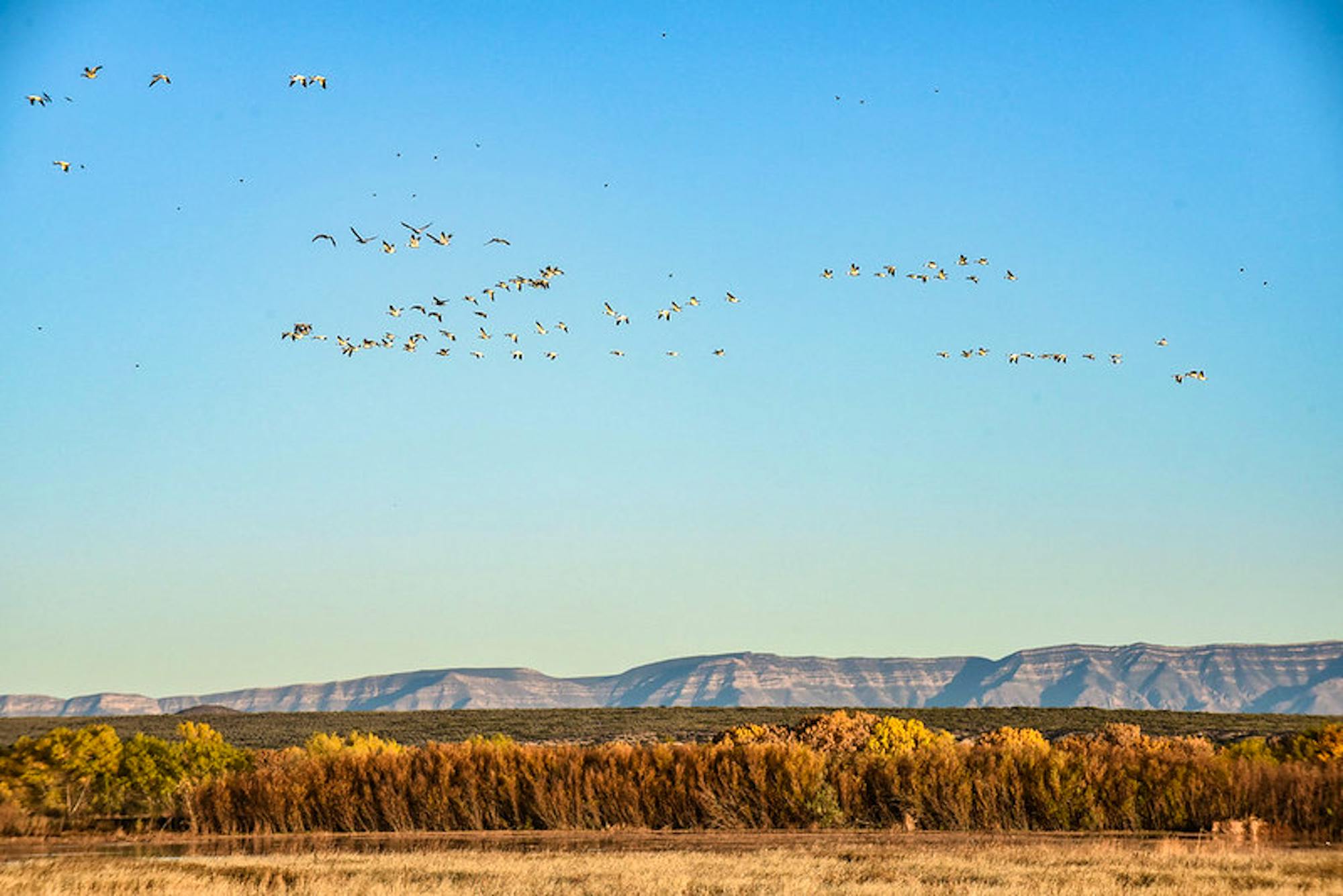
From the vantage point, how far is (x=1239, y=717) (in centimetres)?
11812

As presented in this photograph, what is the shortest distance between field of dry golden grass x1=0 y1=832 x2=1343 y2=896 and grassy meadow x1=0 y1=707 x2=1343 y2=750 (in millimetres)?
54457

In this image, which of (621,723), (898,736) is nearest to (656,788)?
(898,736)

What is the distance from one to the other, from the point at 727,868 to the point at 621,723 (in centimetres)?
8874

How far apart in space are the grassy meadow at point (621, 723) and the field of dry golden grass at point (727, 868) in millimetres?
54457

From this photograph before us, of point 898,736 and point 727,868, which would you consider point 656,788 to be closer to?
point 727,868

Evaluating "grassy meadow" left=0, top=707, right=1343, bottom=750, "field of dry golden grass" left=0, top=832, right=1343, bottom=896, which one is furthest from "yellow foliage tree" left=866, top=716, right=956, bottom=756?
"grassy meadow" left=0, top=707, right=1343, bottom=750

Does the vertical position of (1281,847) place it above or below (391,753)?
below

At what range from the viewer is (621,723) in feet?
397

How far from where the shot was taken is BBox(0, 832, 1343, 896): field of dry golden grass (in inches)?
1163

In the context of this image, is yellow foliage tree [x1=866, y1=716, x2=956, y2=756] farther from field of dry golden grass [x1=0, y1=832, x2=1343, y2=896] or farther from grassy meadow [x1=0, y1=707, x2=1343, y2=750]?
grassy meadow [x1=0, y1=707, x2=1343, y2=750]

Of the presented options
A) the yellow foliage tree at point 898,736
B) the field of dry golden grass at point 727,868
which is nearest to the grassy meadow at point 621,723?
the yellow foliage tree at point 898,736

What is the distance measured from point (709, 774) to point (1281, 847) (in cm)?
1583

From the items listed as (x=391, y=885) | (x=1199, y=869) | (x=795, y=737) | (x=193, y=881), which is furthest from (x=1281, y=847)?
(x=795, y=737)

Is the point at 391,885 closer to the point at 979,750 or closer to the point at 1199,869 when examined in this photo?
the point at 1199,869
